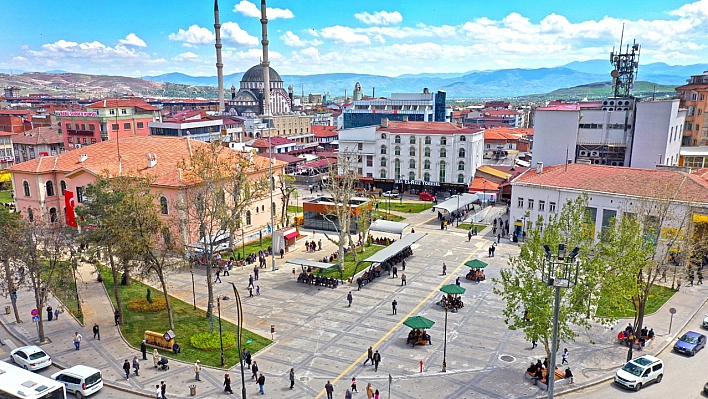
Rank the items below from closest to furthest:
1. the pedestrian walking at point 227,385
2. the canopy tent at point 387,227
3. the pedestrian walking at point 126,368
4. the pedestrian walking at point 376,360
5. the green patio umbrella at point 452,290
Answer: the pedestrian walking at point 227,385 → the pedestrian walking at point 126,368 → the pedestrian walking at point 376,360 → the green patio umbrella at point 452,290 → the canopy tent at point 387,227

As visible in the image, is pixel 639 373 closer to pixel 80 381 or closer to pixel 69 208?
pixel 80 381

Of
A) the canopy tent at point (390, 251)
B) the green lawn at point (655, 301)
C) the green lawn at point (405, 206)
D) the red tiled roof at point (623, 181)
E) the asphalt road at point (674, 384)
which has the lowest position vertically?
the green lawn at point (405, 206)

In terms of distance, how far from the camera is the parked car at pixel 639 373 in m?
25.2

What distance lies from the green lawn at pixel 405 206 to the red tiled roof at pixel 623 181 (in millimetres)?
19178

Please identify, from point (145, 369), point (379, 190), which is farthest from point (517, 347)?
point (379, 190)

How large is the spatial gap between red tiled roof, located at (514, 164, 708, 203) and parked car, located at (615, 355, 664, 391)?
18524mm

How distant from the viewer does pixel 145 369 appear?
2738 centimetres

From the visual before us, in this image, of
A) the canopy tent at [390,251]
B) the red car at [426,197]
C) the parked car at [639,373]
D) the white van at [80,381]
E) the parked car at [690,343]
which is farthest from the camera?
the red car at [426,197]

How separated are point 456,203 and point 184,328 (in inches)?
1602

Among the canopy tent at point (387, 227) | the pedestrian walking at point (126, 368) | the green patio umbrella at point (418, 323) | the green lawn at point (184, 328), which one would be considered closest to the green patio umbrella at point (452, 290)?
the green patio umbrella at point (418, 323)

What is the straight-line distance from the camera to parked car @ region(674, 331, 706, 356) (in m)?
29.1

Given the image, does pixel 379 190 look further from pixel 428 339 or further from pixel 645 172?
pixel 428 339

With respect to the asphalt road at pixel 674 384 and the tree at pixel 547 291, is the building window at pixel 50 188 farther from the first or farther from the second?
the asphalt road at pixel 674 384

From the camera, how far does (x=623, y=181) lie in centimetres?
4706
